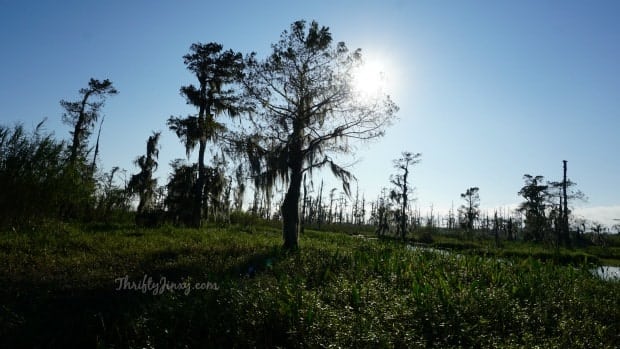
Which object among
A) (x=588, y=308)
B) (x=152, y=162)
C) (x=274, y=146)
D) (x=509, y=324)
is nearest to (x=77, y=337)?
(x=509, y=324)

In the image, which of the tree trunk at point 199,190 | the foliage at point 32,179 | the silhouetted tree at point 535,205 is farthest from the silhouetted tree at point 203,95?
the silhouetted tree at point 535,205

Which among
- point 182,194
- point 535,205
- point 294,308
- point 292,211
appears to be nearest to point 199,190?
point 182,194

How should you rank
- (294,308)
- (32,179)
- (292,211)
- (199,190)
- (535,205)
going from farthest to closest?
1. (535,205)
2. (199,190)
3. (292,211)
4. (32,179)
5. (294,308)

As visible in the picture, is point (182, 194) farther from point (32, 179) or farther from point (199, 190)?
point (32, 179)

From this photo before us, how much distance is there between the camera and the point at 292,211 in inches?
647

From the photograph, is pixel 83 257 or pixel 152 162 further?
pixel 152 162

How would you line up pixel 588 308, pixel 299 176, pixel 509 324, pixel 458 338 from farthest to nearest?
pixel 299 176 → pixel 588 308 → pixel 509 324 → pixel 458 338

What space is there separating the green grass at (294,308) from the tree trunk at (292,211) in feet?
14.7

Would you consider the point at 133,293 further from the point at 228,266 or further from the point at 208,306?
the point at 228,266

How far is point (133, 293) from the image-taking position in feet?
27.9

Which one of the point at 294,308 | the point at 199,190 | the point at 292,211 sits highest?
the point at 199,190

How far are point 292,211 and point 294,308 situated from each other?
389 inches

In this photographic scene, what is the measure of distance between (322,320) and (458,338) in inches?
89.2

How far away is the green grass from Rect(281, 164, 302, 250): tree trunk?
14.7ft
